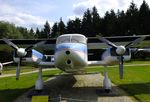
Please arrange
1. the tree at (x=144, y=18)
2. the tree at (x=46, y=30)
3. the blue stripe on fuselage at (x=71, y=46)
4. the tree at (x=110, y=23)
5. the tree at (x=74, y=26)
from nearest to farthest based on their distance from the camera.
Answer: the blue stripe on fuselage at (x=71, y=46) < the tree at (x=144, y=18) < the tree at (x=110, y=23) < the tree at (x=74, y=26) < the tree at (x=46, y=30)

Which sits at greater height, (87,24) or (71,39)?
(87,24)

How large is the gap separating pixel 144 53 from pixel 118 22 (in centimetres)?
2805

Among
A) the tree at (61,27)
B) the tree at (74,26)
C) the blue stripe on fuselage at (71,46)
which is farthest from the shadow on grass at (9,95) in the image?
the tree at (61,27)

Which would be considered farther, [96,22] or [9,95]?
[96,22]

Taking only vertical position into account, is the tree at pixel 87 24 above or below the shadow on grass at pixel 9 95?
above

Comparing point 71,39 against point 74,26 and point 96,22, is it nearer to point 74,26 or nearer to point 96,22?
point 96,22

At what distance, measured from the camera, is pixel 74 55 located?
18125 millimetres

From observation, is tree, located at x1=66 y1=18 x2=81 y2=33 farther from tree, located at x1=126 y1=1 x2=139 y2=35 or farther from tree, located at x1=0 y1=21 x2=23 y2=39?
tree, located at x1=0 y1=21 x2=23 y2=39

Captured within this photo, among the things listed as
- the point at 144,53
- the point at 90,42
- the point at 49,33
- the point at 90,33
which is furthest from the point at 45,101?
the point at 49,33

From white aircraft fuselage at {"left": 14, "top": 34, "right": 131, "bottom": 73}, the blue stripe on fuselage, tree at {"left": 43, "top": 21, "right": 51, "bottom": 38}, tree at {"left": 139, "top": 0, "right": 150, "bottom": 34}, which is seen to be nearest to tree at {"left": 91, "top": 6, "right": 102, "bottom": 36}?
tree at {"left": 139, "top": 0, "right": 150, "bottom": 34}

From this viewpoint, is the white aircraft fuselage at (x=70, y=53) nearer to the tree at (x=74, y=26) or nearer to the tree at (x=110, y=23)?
the tree at (x=110, y=23)

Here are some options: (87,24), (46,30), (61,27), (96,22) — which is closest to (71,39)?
(96,22)

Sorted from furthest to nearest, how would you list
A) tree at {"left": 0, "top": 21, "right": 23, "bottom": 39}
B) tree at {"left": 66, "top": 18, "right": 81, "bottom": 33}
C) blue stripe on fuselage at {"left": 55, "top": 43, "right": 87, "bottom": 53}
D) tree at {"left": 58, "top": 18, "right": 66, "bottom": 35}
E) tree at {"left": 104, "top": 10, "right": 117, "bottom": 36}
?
tree at {"left": 58, "top": 18, "right": 66, "bottom": 35}, tree at {"left": 66, "top": 18, "right": 81, "bottom": 33}, tree at {"left": 104, "top": 10, "right": 117, "bottom": 36}, tree at {"left": 0, "top": 21, "right": 23, "bottom": 39}, blue stripe on fuselage at {"left": 55, "top": 43, "right": 87, "bottom": 53}

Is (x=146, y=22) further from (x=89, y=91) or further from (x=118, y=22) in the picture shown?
(x=89, y=91)
